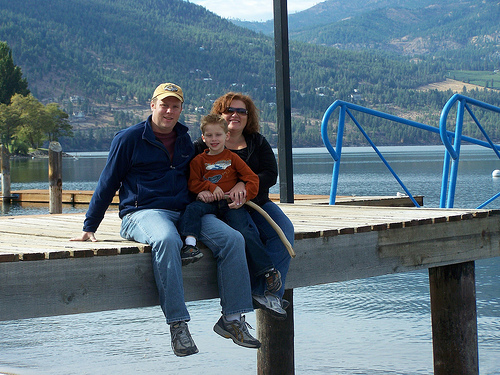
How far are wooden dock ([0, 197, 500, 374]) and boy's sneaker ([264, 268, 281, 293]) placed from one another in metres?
0.33

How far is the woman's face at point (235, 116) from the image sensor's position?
4449 mm

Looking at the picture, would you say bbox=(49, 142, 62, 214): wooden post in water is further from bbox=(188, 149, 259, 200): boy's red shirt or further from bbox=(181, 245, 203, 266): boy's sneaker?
bbox=(181, 245, 203, 266): boy's sneaker

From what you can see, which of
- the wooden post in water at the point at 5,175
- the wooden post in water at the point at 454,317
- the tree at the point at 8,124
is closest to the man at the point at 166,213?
the wooden post in water at the point at 454,317

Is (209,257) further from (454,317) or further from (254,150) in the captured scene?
(454,317)

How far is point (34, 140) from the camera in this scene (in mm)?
103562

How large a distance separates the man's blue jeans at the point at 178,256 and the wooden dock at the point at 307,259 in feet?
0.37

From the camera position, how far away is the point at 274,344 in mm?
5980

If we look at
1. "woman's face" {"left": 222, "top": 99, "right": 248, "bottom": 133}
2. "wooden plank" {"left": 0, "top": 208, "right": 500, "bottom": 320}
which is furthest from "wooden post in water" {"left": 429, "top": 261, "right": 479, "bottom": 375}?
"woman's face" {"left": 222, "top": 99, "right": 248, "bottom": 133}

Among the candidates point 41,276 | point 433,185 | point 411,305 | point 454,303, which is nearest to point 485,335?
point 411,305

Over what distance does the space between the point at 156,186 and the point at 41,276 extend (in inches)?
36.2

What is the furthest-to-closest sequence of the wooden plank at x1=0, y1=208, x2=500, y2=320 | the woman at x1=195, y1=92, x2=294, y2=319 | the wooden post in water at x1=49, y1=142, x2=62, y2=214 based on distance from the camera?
the wooden post in water at x1=49, y1=142, x2=62, y2=214
the woman at x1=195, y1=92, x2=294, y2=319
the wooden plank at x1=0, y1=208, x2=500, y2=320

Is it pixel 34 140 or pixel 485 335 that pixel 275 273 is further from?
pixel 34 140

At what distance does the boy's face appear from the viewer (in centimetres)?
412

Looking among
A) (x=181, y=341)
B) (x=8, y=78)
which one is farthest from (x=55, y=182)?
(x=8, y=78)
